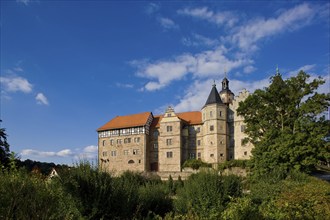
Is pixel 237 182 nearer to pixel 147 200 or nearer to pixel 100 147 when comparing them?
pixel 147 200

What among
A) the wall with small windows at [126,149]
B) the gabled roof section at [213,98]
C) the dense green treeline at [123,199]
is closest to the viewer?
the dense green treeline at [123,199]

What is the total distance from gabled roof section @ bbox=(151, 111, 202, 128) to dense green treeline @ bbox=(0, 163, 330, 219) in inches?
1439

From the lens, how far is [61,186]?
38.5ft

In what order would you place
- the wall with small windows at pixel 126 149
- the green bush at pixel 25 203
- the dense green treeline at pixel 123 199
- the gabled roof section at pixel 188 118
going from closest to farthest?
1. the green bush at pixel 25 203
2. the dense green treeline at pixel 123 199
3. the wall with small windows at pixel 126 149
4. the gabled roof section at pixel 188 118

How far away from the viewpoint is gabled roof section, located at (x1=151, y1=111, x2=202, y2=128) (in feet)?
187

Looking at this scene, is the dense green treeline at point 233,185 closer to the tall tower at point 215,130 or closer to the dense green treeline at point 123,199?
the dense green treeline at point 123,199

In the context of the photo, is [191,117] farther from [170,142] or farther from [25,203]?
[25,203]

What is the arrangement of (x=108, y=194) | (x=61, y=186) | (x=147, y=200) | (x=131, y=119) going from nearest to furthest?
(x=61, y=186), (x=108, y=194), (x=147, y=200), (x=131, y=119)

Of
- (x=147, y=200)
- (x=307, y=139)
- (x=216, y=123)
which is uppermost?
(x=216, y=123)

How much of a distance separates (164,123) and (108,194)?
44.1 metres

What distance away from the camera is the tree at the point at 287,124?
3034cm

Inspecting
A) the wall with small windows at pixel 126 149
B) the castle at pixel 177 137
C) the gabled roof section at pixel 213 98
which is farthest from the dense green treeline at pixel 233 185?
the gabled roof section at pixel 213 98

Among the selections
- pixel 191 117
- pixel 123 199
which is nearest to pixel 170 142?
pixel 191 117

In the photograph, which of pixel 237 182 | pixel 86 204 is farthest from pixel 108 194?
pixel 237 182
